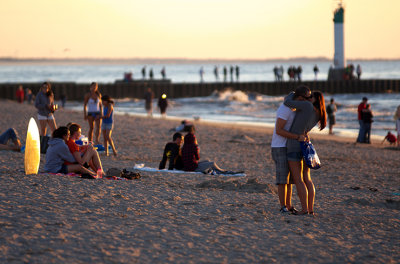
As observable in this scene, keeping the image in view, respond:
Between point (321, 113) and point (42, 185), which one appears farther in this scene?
point (42, 185)

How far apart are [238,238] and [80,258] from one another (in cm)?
153

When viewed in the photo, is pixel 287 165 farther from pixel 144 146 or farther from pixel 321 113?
pixel 144 146

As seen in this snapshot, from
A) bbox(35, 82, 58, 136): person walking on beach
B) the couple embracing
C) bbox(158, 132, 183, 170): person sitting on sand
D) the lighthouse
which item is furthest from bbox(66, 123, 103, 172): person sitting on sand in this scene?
the lighthouse

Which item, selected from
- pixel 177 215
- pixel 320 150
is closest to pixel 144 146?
pixel 320 150

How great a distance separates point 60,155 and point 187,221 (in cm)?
287

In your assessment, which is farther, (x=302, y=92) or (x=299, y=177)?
(x=299, y=177)

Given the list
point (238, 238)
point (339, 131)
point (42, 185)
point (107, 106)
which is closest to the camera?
point (238, 238)

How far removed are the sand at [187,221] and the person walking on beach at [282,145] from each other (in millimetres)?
347

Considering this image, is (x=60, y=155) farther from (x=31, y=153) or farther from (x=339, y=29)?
(x=339, y=29)

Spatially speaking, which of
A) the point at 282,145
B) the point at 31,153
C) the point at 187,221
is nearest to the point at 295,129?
the point at 282,145

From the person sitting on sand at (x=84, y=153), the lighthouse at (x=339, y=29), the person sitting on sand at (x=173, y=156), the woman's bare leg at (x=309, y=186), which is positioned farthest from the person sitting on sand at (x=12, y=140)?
the lighthouse at (x=339, y=29)

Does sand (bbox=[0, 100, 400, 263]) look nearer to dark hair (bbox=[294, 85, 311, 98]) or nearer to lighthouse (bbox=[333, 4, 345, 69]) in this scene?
dark hair (bbox=[294, 85, 311, 98])

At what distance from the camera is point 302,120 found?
5977mm

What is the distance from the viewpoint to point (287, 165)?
20.3 ft
